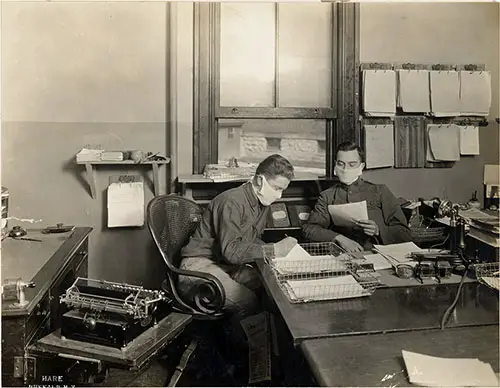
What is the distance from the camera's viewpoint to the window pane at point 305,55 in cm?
188

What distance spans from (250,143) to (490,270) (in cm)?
93

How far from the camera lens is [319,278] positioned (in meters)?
1.44

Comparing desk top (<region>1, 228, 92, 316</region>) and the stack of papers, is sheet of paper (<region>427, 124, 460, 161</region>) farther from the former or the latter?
desk top (<region>1, 228, 92, 316</region>)

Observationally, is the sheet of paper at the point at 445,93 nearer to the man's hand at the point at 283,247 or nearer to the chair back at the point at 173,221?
the man's hand at the point at 283,247

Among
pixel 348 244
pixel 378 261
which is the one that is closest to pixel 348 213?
pixel 348 244

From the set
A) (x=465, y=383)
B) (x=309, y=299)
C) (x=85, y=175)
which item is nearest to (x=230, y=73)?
(x=85, y=175)

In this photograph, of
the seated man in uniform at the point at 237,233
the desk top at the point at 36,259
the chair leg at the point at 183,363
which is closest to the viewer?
the desk top at the point at 36,259

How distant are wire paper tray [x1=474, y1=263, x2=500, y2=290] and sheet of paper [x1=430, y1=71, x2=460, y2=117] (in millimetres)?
610

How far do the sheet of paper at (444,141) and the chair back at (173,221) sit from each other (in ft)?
2.98

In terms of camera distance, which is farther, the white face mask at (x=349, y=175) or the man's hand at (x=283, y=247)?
the white face mask at (x=349, y=175)

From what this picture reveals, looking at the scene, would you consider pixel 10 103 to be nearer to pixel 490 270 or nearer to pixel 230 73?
pixel 230 73

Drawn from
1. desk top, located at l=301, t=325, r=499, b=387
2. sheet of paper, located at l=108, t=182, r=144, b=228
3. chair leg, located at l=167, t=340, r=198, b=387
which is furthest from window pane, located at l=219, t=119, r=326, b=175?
desk top, located at l=301, t=325, r=499, b=387

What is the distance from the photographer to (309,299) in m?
1.30

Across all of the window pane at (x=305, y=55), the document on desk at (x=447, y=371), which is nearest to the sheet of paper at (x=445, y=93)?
the window pane at (x=305, y=55)
